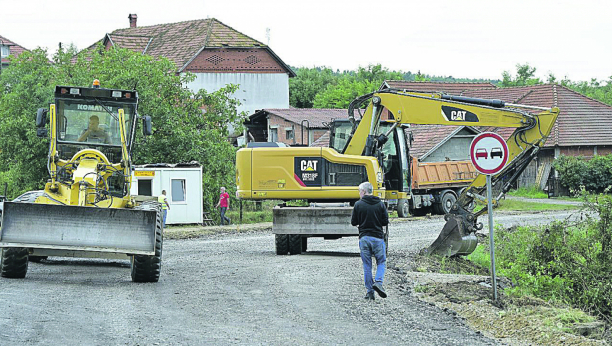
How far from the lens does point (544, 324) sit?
11289 mm

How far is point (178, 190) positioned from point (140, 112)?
412 cm

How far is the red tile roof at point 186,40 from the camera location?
226 feet

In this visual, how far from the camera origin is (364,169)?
19891 mm

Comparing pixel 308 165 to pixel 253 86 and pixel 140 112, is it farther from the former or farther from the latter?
pixel 253 86

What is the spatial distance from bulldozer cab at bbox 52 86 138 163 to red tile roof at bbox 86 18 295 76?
5147cm

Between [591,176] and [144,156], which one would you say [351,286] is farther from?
[591,176]

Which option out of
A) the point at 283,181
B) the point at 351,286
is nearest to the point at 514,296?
the point at 351,286

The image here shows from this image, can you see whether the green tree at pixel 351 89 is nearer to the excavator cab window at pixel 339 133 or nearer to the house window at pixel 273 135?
the house window at pixel 273 135

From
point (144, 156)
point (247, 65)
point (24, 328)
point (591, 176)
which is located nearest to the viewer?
point (24, 328)

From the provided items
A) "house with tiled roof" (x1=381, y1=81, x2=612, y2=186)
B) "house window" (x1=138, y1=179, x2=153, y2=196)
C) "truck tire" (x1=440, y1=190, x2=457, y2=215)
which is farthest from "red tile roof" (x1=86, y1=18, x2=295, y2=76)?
"house window" (x1=138, y1=179, x2=153, y2=196)

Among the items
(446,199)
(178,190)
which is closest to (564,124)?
(446,199)

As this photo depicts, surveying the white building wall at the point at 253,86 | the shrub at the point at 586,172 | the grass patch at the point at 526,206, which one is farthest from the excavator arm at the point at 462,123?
the white building wall at the point at 253,86

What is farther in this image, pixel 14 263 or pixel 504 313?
pixel 14 263

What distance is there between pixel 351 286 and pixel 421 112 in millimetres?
6602
